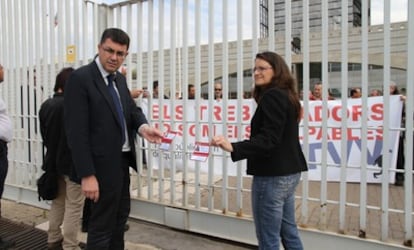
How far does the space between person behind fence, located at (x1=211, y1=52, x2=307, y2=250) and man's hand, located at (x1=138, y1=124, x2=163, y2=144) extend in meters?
0.49

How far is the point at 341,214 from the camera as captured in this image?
3.27 meters

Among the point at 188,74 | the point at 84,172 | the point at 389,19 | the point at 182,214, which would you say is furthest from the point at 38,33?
the point at 389,19

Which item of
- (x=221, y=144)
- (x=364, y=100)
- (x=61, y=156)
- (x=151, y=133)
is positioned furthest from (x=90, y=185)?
(x=364, y=100)

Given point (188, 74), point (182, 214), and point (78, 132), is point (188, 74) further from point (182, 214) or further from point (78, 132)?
point (78, 132)

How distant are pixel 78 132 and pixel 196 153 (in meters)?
0.76

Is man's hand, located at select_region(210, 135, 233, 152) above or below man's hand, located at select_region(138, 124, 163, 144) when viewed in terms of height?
below

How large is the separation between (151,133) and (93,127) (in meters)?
0.40

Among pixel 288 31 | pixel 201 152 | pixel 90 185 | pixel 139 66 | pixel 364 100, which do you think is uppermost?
pixel 288 31

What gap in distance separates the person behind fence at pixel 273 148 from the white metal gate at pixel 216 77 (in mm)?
900

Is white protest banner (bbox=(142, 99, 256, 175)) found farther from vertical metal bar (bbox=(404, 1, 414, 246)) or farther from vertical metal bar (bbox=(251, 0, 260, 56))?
vertical metal bar (bbox=(404, 1, 414, 246))

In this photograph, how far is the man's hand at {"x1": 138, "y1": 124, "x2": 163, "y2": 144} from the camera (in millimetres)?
2652

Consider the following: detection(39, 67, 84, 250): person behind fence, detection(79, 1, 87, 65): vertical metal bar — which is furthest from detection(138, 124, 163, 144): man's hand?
detection(79, 1, 87, 65): vertical metal bar

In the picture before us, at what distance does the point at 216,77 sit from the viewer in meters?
3.87

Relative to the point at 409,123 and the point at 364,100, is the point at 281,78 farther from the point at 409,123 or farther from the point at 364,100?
the point at 409,123
